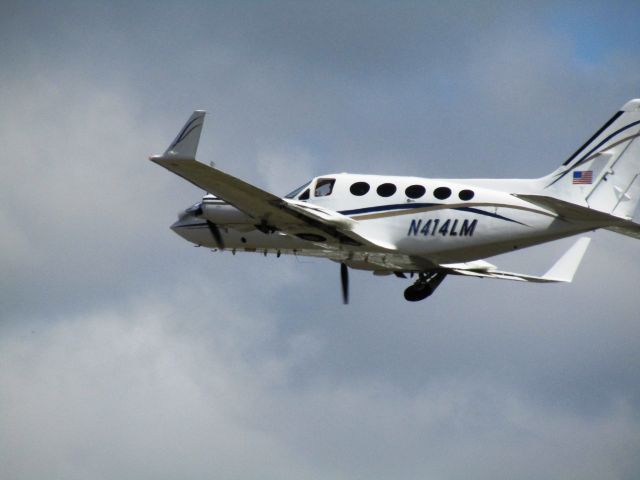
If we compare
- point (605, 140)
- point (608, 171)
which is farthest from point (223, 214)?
point (605, 140)

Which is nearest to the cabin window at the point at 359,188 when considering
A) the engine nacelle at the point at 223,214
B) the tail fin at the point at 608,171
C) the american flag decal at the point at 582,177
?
the engine nacelle at the point at 223,214

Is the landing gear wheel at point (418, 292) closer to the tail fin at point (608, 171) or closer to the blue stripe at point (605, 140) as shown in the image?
the tail fin at point (608, 171)

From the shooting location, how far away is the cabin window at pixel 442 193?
61.8m

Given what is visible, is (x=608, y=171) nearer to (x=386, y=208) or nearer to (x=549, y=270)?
(x=386, y=208)

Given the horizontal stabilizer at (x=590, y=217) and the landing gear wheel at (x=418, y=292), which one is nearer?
the horizontal stabilizer at (x=590, y=217)

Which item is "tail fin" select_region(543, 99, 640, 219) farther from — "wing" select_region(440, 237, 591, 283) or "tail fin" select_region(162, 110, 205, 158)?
"tail fin" select_region(162, 110, 205, 158)

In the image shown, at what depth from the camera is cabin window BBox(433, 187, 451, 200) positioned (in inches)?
2435

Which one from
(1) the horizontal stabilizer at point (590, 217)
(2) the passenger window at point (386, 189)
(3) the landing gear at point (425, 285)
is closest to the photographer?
(1) the horizontal stabilizer at point (590, 217)

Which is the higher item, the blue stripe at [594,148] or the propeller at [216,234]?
the blue stripe at [594,148]

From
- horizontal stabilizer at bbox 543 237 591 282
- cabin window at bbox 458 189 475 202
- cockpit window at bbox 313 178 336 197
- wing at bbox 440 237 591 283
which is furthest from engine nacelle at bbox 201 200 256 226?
horizontal stabilizer at bbox 543 237 591 282

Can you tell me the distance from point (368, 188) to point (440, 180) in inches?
118

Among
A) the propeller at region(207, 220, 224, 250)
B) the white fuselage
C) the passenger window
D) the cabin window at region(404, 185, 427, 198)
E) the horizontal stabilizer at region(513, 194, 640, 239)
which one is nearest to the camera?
the horizontal stabilizer at region(513, 194, 640, 239)

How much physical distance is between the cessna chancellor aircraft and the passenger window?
1.6 inches

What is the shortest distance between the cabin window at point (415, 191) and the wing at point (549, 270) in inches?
262
